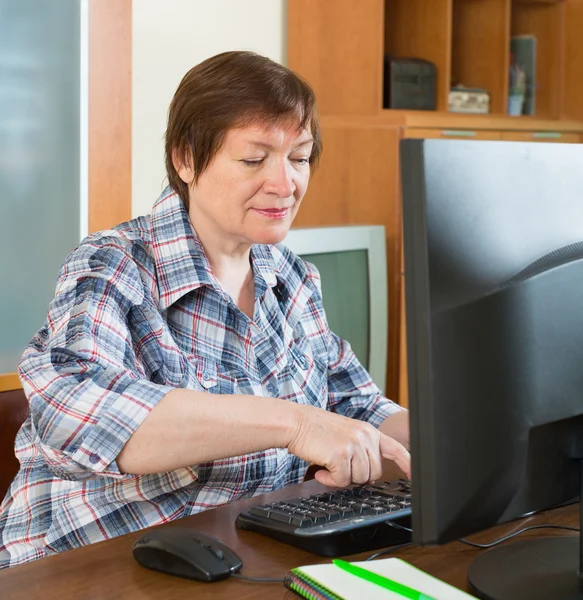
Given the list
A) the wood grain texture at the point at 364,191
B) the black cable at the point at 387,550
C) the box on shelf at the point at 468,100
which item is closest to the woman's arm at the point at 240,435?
the black cable at the point at 387,550

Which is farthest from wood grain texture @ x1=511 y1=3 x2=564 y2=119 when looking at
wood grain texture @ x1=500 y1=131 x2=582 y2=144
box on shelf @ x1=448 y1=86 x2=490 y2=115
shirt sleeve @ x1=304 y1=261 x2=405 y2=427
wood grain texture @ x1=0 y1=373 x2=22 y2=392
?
wood grain texture @ x1=0 y1=373 x2=22 y2=392

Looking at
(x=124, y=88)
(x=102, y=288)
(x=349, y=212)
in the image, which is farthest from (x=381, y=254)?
(x=102, y=288)

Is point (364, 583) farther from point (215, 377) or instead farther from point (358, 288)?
point (358, 288)

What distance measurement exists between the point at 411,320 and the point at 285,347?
839 mm

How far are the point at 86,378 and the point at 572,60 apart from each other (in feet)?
11.5

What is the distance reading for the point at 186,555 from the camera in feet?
3.32

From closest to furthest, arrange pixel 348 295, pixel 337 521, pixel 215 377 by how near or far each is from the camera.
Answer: pixel 337 521 → pixel 215 377 → pixel 348 295

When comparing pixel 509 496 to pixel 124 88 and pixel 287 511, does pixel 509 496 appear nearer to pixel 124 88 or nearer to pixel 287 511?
pixel 287 511

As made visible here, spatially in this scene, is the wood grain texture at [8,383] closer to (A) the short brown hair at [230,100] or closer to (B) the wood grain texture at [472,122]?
(A) the short brown hair at [230,100]

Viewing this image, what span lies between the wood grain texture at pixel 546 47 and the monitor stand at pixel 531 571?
3.44 metres

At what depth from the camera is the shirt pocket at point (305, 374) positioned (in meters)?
1.60

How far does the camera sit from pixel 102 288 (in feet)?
4.48

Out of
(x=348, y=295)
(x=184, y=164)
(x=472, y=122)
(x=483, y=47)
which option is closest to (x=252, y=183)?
(x=184, y=164)

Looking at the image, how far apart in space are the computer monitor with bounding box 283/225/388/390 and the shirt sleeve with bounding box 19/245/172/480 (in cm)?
170
